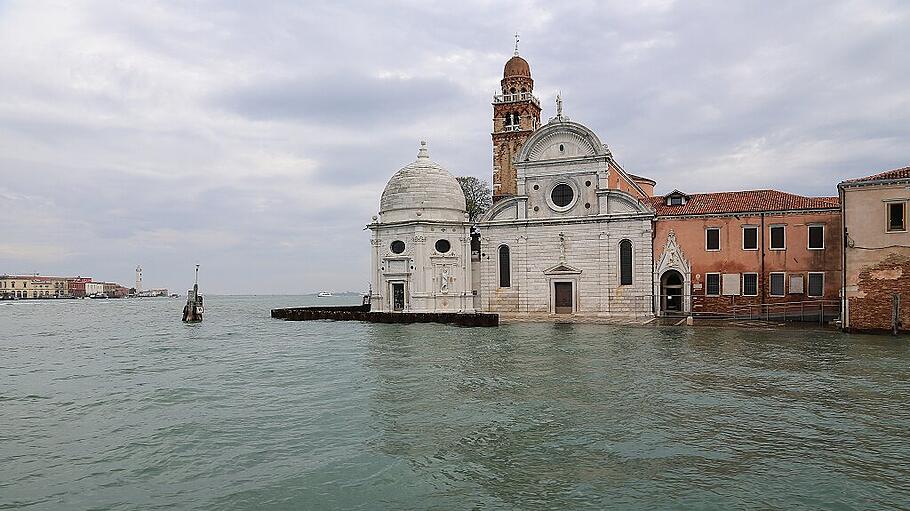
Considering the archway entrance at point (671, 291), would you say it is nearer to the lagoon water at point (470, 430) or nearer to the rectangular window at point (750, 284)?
the rectangular window at point (750, 284)

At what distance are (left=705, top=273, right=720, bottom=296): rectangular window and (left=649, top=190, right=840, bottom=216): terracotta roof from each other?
9.18 ft

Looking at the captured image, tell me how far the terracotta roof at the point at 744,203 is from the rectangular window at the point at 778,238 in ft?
2.66

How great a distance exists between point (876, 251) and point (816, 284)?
4.77 meters

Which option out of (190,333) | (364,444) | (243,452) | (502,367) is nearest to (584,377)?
(502,367)

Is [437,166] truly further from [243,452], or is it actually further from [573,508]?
[573,508]

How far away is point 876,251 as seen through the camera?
77.8 feet

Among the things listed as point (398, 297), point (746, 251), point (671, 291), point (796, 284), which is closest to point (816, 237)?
point (796, 284)

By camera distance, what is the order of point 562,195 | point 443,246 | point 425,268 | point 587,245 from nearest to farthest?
1. point 587,245
2. point 562,195
3. point 425,268
4. point 443,246

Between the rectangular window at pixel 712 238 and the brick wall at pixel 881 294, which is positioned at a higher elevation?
the rectangular window at pixel 712 238

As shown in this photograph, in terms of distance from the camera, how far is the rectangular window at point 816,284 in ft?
92.2

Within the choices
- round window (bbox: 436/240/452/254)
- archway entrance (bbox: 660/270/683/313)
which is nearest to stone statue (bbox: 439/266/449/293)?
round window (bbox: 436/240/452/254)

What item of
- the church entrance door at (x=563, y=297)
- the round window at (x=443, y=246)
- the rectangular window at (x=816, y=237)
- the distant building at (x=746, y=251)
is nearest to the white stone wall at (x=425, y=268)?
the round window at (x=443, y=246)

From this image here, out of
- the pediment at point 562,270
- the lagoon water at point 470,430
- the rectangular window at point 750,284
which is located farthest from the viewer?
the pediment at point 562,270

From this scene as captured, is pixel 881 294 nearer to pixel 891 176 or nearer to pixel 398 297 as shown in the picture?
pixel 891 176
